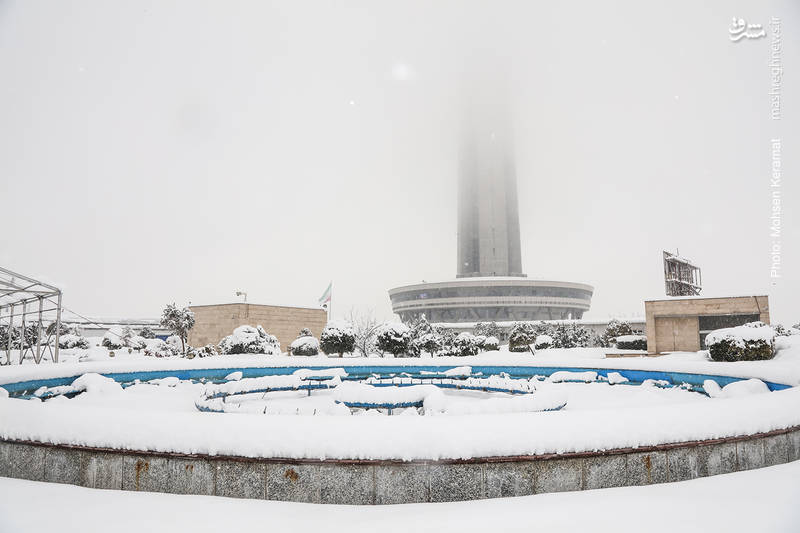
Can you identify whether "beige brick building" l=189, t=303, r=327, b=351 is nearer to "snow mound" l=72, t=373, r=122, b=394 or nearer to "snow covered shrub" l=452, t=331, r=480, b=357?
"snow covered shrub" l=452, t=331, r=480, b=357

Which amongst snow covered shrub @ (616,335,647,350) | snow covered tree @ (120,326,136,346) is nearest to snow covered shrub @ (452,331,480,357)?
snow covered shrub @ (616,335,647,350)

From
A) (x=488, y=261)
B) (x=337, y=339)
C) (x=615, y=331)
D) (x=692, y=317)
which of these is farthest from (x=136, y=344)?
(x=488, y=261)

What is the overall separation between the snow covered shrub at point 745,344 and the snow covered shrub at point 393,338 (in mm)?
14247

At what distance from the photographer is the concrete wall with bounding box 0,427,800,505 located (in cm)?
485

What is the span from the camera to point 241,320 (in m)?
39.3

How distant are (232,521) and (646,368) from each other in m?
14.4

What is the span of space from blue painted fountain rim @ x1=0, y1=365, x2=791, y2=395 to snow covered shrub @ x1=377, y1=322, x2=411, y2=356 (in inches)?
277

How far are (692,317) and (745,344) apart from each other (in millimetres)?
15266

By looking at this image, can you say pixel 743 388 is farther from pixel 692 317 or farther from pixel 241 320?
pixel 241 320

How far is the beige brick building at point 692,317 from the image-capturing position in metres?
31.7

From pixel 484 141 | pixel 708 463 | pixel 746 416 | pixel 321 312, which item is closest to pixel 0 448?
pixel 708 463

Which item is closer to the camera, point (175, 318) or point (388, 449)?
point (388, 449)

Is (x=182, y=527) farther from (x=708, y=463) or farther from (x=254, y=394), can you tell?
(x=254, y=394)

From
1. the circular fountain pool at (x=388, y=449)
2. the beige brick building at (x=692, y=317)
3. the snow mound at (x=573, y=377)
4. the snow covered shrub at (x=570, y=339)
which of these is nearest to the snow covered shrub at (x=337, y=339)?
the snow mound at (x=573, y=377)
